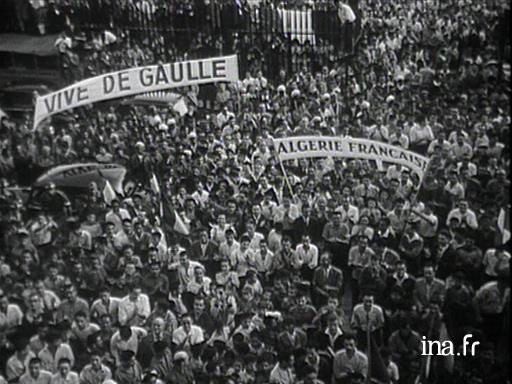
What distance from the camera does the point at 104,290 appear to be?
2393mm

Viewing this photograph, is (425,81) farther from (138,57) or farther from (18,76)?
(18,76)

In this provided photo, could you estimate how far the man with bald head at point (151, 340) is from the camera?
7.89 ft

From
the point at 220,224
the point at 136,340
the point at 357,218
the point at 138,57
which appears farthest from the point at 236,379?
the point at 138,57

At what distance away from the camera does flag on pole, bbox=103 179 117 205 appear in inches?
93.1

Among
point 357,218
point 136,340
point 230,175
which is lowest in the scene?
point 136,340

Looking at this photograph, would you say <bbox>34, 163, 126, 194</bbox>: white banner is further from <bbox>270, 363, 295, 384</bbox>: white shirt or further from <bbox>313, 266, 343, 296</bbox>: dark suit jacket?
<bbox>270, 363, 295, 384</bbox>: white shirt

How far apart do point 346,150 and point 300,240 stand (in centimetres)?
38

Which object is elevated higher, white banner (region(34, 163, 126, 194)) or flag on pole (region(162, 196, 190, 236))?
white banner (region(34, 163, 126, 194))

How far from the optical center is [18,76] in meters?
2.32

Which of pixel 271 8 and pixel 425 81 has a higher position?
pixel 271 8

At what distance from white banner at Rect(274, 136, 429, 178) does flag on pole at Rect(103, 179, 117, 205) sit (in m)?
0.63

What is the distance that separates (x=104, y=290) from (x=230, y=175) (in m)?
0.64

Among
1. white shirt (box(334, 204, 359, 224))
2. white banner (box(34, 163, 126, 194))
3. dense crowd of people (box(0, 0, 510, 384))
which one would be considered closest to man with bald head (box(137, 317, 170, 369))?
dense crowd of people (box(0, 0, 510, 384))

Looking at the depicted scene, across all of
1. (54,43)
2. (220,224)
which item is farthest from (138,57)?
(220,224)
